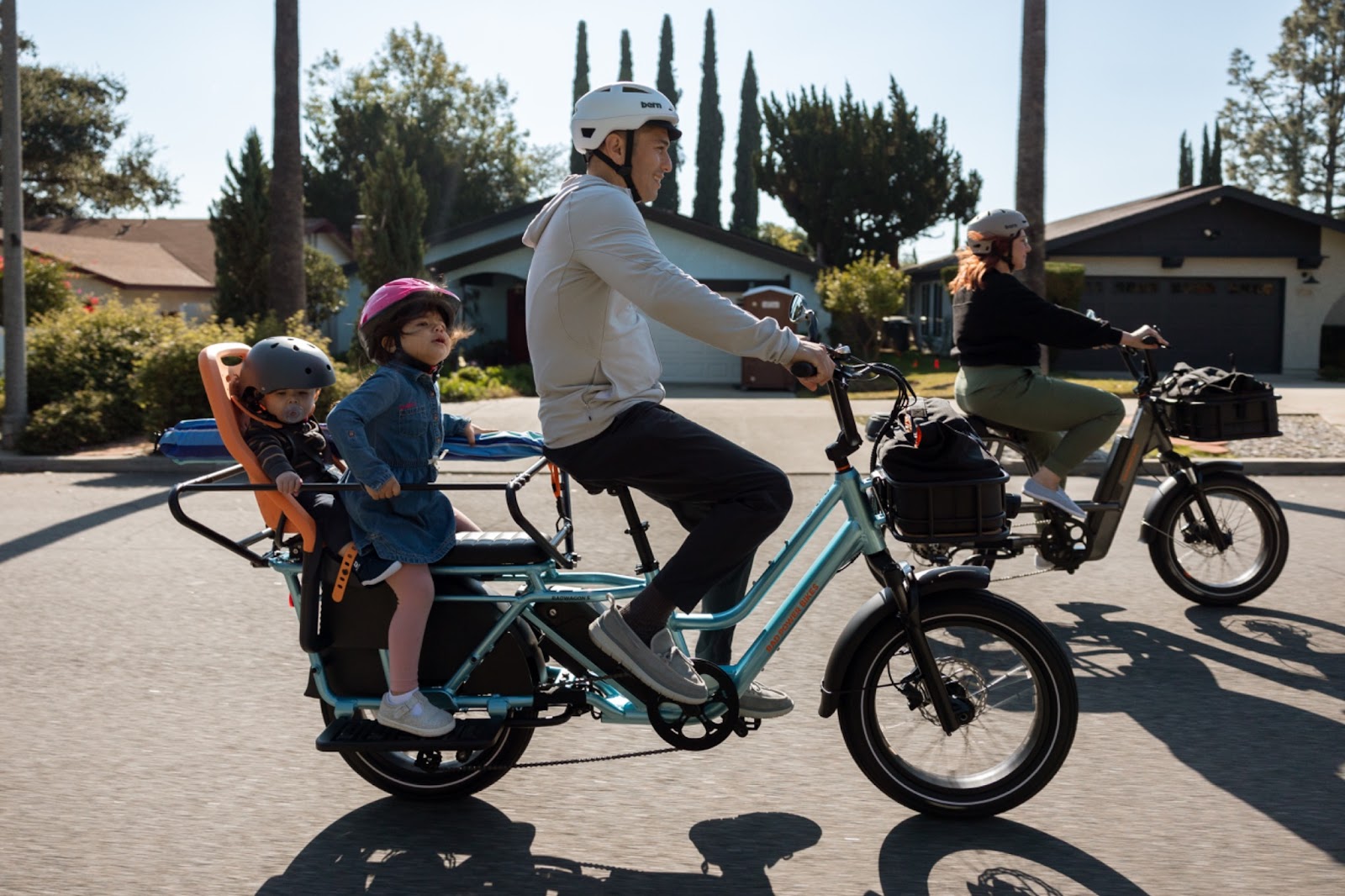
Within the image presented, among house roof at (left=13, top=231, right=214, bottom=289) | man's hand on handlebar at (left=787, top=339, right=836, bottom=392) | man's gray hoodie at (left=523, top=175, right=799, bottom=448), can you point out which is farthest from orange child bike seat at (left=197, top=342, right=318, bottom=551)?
house roof at (left=13, top=231, right=214, bottom=289)

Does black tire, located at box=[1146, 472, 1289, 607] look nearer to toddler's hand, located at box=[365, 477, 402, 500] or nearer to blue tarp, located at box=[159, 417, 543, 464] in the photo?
blue tarp, located at box=[159, 417, 543, 464]

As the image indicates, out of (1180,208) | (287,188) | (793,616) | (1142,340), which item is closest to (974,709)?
(793,616)

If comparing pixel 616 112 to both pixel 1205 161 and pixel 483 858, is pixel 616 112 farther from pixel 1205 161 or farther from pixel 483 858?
pixel 1205 161

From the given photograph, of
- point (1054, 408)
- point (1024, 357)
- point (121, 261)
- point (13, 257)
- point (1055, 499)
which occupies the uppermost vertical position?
point (121, 261)

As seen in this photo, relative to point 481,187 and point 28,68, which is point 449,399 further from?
point 481,187

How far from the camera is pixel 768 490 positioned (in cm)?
364

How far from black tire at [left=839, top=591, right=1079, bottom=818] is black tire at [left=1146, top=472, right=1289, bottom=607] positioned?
305 cm

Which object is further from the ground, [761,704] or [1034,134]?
[1034,134]

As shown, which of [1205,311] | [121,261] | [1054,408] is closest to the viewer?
[1054,408]

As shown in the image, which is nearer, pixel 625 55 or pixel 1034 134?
pixel 1034 134

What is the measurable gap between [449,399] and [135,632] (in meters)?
15.7

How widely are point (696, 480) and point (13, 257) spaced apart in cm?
1259

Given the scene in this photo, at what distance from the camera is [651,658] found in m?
3.60

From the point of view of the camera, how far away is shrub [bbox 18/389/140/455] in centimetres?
1309
